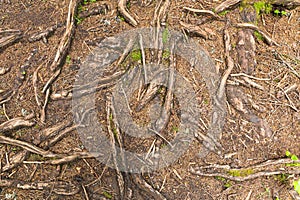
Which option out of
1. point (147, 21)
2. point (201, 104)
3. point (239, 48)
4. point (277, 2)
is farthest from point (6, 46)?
point (277, 2)

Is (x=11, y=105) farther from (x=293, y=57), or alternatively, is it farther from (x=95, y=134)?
(x=293, y=57)

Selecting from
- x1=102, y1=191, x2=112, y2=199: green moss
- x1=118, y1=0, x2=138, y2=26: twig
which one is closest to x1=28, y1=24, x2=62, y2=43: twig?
x1=118, y1=0, x2=138, y2=26: twig

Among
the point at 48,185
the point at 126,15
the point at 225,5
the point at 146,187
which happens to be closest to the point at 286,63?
the point at 225,5

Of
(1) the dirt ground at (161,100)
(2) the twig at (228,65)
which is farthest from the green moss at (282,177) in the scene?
(2) the twig at (228,65)

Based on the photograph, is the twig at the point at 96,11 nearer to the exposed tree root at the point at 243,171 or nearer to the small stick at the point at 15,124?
the small stick at the point at 15,124

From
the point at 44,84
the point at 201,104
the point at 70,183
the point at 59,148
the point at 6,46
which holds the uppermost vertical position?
the point at 6,46

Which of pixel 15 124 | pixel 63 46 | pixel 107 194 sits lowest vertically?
pixel 107 194

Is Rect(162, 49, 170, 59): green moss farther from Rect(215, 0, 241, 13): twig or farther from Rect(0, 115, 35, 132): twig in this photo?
Rect(0, 115, 35, 132): twig

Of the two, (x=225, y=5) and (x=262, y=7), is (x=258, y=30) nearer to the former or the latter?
(x=262, y=7)
